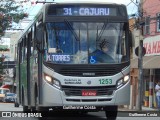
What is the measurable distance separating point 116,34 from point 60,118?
19.7 feet

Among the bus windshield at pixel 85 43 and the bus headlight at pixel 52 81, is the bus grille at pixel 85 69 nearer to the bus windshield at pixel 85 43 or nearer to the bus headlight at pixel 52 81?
the bus windshield at pixel 85 43

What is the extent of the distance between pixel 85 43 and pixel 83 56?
0.39 m

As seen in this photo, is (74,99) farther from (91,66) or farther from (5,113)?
(5,113)

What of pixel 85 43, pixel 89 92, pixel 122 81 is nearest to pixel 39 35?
pixel 85 43

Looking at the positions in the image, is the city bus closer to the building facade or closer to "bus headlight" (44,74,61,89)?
"bus headlight" (44,74,61,89)

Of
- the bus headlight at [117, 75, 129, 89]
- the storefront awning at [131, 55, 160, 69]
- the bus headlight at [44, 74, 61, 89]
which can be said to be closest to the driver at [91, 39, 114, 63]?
the bus headlight at [117, 75, 129, 89]

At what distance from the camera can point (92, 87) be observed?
14359 millimetres

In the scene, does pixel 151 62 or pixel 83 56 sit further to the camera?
pixel 151 62

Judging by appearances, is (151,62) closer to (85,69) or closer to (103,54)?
(103,54)

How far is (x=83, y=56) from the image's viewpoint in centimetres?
1442

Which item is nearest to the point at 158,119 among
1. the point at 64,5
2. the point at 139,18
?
the point at 64,5

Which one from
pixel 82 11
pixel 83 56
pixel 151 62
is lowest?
pixel 151 62

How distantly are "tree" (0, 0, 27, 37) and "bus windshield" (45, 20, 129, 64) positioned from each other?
321 cm

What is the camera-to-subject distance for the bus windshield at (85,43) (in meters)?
14.4
